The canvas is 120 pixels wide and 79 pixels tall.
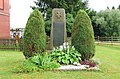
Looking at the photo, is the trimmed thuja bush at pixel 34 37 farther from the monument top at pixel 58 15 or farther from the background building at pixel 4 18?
the background building at pixel 4 18

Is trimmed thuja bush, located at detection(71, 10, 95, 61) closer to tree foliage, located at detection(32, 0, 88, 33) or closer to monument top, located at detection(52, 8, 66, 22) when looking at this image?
monument top, located at detection(52, 8, 66, 22)

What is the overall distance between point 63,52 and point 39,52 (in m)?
1.22

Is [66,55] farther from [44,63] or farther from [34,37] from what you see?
[34,37]

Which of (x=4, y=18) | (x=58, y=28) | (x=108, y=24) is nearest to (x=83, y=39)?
(x=58, y=28)

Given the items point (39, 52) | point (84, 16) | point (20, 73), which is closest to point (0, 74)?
point (20, 73)

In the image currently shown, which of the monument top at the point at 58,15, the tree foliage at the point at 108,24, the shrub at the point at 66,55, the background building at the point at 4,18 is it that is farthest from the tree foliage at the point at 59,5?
the shrub at the point at 66,55

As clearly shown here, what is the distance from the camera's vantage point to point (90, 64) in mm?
11609

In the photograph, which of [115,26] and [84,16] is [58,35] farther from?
[115,26]

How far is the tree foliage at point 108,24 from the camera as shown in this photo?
4928cm

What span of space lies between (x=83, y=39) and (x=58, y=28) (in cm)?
193

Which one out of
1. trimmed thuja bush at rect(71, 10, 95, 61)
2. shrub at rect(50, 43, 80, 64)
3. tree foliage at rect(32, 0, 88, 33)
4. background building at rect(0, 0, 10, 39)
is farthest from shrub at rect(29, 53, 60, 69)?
tree foliage at rect(32, 0, 88, 33)

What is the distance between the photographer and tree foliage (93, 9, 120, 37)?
49281 mm

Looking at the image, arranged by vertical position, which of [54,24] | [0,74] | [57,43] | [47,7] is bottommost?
[0,74]

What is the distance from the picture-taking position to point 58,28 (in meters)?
14.4
